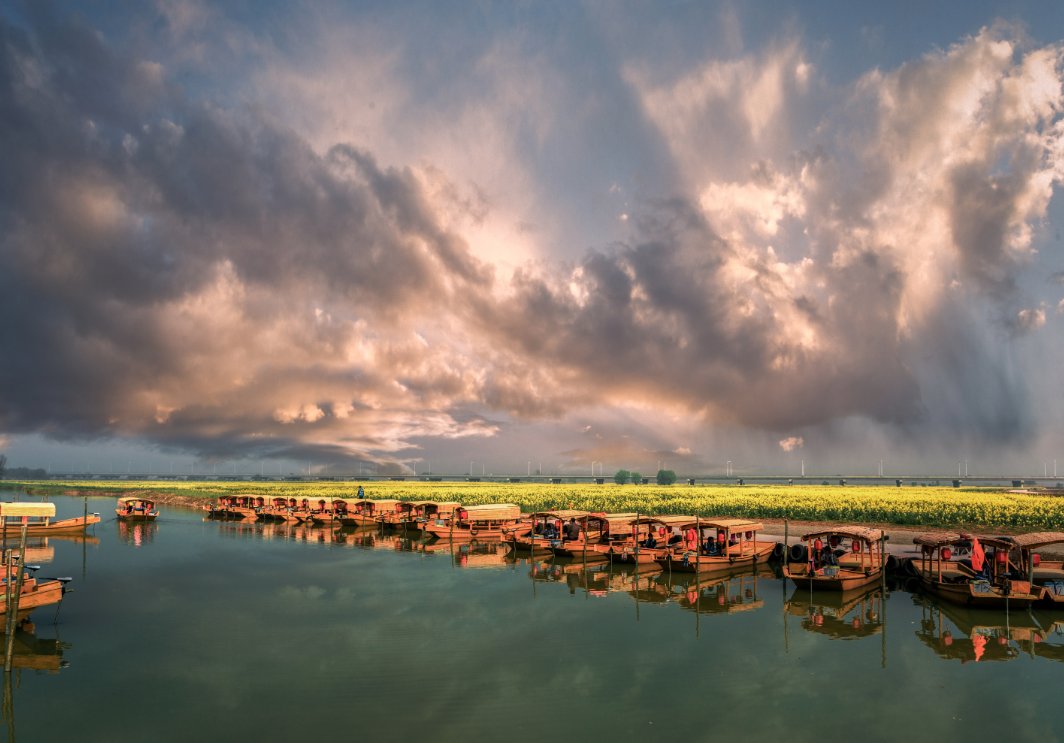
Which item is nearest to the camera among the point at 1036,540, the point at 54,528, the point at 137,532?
the point at 1036,540

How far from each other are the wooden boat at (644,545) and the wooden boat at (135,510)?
6520cm

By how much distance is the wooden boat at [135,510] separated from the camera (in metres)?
82.2

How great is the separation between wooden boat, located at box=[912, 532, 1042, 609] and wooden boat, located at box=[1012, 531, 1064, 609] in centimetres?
37

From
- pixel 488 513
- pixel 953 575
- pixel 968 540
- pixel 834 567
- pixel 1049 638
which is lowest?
pixel 1049 638

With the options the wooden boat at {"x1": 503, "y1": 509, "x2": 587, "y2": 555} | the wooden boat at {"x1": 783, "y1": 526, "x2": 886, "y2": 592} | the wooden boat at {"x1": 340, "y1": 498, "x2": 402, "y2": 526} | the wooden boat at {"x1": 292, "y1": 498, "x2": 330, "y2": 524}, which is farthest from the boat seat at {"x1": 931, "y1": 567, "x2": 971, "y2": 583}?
the wooden boat at {"x1": 292, "y1": 498, "x2": 330, "y2": 524}

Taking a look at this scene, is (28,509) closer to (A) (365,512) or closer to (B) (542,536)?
(A) (365,512)

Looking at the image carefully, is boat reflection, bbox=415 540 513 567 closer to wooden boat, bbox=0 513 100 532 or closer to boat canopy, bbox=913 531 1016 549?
boat canopy, bbox=913 531 1016 549

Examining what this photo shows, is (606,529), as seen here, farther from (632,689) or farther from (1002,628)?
(632,689)

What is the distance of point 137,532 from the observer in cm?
7050

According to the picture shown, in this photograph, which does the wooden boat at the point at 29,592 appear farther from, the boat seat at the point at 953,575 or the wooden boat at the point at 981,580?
the boat seat at the point at 953,575

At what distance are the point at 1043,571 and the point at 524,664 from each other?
35664 mm

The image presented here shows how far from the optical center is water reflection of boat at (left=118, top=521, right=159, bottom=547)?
6326 cm

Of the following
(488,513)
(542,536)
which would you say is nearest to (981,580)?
(542,536)

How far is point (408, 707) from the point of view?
19.1 meters
